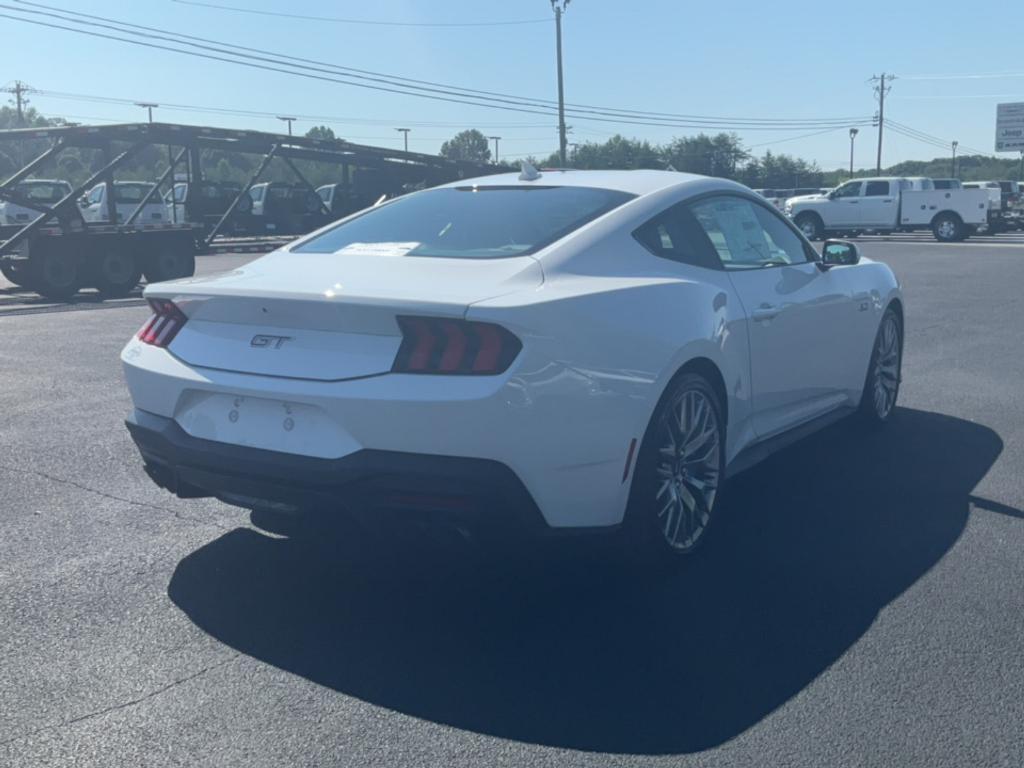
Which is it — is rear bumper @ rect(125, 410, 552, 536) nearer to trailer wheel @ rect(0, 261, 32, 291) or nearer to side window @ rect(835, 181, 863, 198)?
trailer wheel @ rect(0, 261, 32, 291)

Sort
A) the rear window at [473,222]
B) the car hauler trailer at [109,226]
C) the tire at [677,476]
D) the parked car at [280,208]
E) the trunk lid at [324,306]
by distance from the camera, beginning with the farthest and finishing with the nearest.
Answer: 1. the parked car at [280,208]
2. the car hauler trailer at [109,226]
3. the rear window at [473,222]
4. the tire at [677,476]
5. the trunk lid at [324,306]

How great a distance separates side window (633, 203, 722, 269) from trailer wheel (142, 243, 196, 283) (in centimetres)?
1597

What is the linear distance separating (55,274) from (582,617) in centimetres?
1595

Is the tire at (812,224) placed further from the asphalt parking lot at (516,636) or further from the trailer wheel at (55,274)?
the asphalt parking lot at (516,636)

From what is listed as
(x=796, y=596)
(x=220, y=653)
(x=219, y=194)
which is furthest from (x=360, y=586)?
(x=219, y=194)

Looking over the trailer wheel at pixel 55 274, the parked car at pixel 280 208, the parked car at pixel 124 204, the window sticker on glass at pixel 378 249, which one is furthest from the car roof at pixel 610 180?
the parked car at pixel 280 208

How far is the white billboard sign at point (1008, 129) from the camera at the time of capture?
217ft

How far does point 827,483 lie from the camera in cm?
596

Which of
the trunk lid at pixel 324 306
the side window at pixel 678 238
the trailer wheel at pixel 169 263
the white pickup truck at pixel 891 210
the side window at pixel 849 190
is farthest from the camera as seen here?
the side window at pixel 849 190

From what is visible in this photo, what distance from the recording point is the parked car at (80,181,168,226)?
28.4 m

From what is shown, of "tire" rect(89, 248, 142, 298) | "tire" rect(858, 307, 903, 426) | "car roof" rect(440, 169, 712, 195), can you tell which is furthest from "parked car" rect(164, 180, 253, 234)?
"car roof" rect(440, 169, 712, 195)

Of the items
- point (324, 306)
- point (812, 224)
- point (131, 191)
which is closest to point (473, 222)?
point (324, 306)

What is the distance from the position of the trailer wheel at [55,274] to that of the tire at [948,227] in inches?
997

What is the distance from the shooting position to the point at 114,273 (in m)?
19.0
